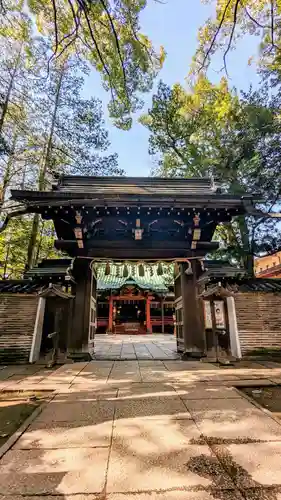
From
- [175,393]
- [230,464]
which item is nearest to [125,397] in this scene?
[175,393]

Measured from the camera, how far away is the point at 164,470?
1.76 metres

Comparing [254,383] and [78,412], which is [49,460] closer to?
[78,412]

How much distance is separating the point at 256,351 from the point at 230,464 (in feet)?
16.3

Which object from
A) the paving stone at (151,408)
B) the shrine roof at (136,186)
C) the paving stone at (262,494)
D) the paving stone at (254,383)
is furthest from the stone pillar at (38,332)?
the paving stone at (262,494)

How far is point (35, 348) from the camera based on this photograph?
600 cm

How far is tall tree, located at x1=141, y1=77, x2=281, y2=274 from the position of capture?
10031mm

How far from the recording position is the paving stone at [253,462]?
163 cm

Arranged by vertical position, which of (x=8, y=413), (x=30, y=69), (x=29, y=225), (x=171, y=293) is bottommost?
(x=8, y=413)

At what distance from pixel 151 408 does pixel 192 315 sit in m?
3.82

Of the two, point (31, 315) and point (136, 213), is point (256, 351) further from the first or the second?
point (31, 315)

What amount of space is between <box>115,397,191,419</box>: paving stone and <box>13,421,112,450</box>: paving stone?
0.35m

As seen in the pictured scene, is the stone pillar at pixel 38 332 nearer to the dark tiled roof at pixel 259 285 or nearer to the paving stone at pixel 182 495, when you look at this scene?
the paving stone at pixel 182 495

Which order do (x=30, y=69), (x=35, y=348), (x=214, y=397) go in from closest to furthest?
(x=214, y=397)
(x=35, y=348)
(x=30, y=69)

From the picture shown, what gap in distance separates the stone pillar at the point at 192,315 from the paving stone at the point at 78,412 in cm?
365
